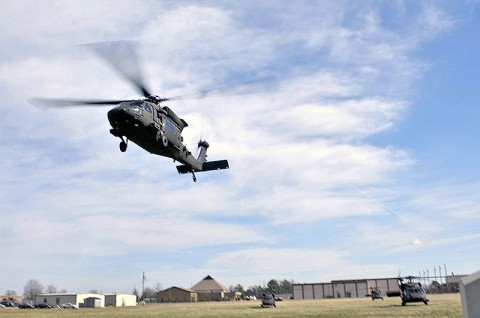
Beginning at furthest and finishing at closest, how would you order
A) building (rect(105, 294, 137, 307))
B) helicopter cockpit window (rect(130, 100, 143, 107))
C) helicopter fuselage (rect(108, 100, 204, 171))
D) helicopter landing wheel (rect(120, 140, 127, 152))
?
building (rect(105, 294, 137, 307)) < helicopter landing wheel (rect(120, 140, 127, 152)) < helicopter cockpit window (rect(130, 100, 143, 107)) < helicopter fuselage (rect(108, 100, 204, 171))

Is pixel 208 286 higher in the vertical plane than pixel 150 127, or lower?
lower

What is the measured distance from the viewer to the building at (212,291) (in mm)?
163562

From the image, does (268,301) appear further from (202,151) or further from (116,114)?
(116,114)

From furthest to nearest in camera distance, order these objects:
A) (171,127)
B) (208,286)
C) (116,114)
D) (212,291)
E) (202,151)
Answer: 1. (208,286)
2. (212,291)
3. (202,151)
4. (171,127)
5. (116,114)

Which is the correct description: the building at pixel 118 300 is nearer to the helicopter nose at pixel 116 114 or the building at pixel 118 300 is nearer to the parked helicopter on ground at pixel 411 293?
the parked helicopter on ground at pixel 411 293

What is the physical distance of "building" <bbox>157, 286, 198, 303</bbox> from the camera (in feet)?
517

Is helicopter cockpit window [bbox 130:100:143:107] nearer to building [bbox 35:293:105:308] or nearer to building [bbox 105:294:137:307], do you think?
building [bbox 35:293:105:308]

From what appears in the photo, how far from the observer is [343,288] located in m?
148

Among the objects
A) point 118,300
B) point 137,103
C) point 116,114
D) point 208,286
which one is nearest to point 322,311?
point 137,103

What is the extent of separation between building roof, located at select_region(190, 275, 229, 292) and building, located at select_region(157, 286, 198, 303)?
13627 millimetres

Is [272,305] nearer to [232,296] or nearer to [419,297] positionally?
[419,297]

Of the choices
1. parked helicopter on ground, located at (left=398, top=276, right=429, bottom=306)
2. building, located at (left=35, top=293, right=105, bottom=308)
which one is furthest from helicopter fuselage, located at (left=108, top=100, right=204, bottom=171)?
building, located at (left=35, top=293, right=105, bottom=308)

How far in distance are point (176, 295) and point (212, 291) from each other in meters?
16.1

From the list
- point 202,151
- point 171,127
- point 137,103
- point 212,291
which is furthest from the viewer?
point 212,291
